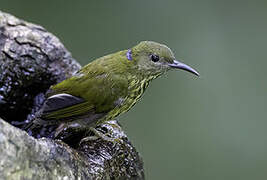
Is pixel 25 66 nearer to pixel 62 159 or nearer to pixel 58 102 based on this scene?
pixel 58 102

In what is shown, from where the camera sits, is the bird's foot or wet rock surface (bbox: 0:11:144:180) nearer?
wet rock surface (bbox: 0:11:144:180)

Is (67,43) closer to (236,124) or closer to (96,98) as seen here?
(236,124)

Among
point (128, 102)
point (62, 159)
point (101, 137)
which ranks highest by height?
point (128, 102)

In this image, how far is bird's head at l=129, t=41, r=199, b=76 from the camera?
3.80m

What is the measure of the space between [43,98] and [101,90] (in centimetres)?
65

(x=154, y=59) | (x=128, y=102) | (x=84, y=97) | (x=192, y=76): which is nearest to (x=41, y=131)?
(x=84, y=97)

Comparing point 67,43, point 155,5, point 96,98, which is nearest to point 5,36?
point 96,98

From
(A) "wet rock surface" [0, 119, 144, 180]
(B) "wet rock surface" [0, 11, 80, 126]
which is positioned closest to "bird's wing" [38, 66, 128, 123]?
(A) "wet rock surface" [0, 119, 144, 180]

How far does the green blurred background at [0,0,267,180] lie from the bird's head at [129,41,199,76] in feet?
9.06

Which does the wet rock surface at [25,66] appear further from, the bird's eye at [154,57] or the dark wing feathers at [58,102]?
the bird's eye at [154,57]

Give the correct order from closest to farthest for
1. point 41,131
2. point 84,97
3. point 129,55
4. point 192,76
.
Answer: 1. point 84,97
2. point 41,131
3. point 129,55
4. point 192,76

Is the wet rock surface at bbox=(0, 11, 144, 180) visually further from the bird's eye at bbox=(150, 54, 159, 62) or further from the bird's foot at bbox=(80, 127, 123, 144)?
the bird's eye at bbox=(150, 54, 159, 62)

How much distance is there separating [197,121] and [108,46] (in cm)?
177

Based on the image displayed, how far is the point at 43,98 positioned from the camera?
3982 mm
